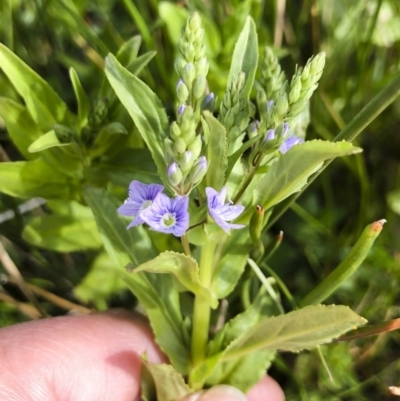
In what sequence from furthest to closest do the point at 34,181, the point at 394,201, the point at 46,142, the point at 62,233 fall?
the point at 394,201, the point at 62,233, the point at 34,181, the point at 46,142

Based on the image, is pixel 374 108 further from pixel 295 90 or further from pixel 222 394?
pixel 222 394

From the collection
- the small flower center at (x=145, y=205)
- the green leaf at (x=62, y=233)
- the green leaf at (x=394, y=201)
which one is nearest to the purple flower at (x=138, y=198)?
the small flower center at (x=145, y=205)

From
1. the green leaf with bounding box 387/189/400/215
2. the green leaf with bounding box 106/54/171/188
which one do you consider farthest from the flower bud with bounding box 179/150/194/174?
the green leaf with bounding box 387/189/400/215

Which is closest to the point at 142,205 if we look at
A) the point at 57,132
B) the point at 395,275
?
the point at 57,132

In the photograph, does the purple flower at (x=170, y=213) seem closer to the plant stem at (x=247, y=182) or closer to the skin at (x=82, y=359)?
the plant stem at (x=247, y=182)

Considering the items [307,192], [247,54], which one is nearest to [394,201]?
[307,192]
